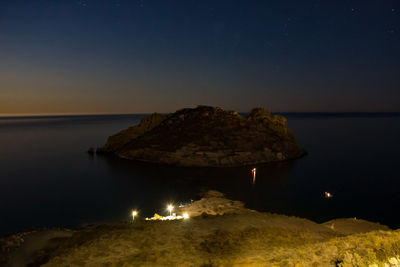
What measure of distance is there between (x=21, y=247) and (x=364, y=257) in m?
19.3

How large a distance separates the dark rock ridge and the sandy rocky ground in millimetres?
38024

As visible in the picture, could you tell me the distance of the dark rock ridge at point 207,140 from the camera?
57.9 meters

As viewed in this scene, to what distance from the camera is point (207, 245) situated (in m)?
14.4

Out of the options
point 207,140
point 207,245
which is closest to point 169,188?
point 207,140

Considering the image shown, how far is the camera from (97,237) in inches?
624

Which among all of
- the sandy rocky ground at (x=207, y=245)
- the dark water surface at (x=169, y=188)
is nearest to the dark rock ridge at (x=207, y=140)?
the dark water surface at (x=169, y=188)

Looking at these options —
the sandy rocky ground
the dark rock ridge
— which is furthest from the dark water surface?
the sandy rocky ground

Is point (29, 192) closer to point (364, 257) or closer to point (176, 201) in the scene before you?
point (176, 201)

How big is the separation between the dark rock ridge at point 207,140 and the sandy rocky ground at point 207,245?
38.0 metres

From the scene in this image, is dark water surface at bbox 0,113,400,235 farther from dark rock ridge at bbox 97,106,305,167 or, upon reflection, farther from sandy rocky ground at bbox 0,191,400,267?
sandy rocky ground at bbox 0,191,400,267

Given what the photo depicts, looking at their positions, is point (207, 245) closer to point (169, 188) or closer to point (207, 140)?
point (169, 188)

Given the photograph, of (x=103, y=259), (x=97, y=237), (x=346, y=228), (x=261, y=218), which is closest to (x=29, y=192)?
(x=97, y=237)

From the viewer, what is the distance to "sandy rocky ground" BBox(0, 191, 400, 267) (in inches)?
414

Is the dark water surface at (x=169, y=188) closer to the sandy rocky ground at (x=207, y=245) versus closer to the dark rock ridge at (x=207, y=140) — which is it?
the dark rock ridge at (x=207, y=140)
